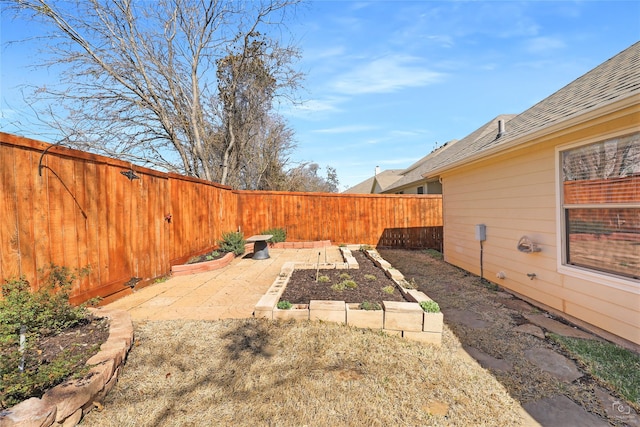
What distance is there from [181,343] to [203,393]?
2.78ft

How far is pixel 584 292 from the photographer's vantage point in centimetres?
346

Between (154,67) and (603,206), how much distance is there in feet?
37.6

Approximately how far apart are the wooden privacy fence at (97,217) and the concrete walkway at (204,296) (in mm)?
418

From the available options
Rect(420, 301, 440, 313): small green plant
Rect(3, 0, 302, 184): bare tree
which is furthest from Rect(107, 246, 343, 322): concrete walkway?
Rect(3, 0, 302, 184): bare tree

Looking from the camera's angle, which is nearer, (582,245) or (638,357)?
(638,357)

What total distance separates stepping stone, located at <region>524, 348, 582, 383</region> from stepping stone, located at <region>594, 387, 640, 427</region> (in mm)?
226

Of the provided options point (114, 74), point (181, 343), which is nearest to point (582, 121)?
point (181, 343)

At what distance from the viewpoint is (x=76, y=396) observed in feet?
5.77

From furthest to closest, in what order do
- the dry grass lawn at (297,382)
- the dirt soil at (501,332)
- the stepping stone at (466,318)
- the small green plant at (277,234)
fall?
1. the small green plant at (277,234)
2. the stepping stone at (466,318)
3. the dirt soil at (501,332)
4. the dry grass lawn at (297,382)

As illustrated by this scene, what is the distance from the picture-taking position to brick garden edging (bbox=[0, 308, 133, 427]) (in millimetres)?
1507

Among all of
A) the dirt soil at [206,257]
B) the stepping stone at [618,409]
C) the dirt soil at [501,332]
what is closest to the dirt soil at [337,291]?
the dirt soil at [501,332]

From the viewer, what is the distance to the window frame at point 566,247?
2.99m

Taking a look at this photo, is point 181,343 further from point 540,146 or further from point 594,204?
point 540,146

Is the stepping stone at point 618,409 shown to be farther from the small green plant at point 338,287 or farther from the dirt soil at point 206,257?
the dirt soil at point 206,257
